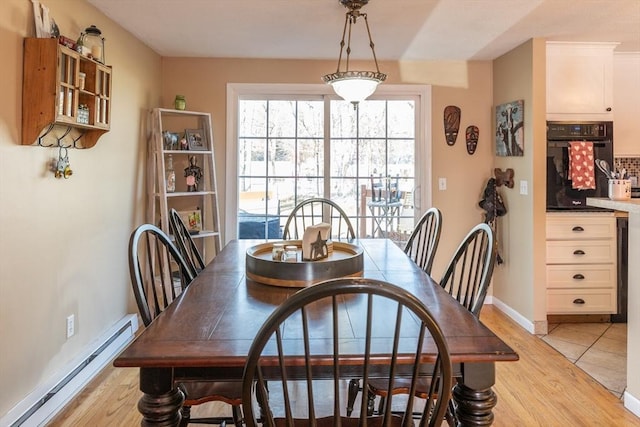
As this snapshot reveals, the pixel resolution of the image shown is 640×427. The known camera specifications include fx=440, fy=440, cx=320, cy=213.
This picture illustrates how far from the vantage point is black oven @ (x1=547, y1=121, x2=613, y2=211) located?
3.44 m

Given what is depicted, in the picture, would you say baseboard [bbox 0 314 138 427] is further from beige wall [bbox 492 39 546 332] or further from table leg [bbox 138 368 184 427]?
beige wall [bbox 492 39 546 332]

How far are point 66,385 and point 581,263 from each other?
362 centimetres

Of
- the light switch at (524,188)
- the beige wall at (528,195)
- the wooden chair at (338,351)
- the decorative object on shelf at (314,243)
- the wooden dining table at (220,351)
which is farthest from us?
the light switch at (524,188)

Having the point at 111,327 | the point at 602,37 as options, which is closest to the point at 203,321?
the point at 111,327

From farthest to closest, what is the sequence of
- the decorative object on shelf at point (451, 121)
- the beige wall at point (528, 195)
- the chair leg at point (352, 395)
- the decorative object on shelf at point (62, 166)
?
the decorative object on shelf at point (451, 121), the beige wall at point (528, 195), the decorative object on shelf at point (62, 166), the chair leg at point (352, 395)

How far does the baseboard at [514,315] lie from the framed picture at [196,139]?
9.70 feet

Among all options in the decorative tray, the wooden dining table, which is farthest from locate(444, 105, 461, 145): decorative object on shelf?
the wooden dining table

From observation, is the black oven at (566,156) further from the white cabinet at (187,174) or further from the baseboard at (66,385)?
the baseboard at (66,385)

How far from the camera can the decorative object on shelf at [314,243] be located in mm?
1977

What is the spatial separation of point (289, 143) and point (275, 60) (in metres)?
0.74

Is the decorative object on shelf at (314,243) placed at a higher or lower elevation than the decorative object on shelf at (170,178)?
lower

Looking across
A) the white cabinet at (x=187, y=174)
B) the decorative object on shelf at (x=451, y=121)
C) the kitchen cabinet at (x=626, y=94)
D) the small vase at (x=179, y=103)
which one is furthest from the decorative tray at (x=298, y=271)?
the kitchen cabinet at (x=626, y=94)

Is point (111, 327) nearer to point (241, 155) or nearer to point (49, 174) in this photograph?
point (49, 174)

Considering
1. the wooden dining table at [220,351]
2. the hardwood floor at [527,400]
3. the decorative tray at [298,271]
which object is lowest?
the hardwood floor at [527,400]
